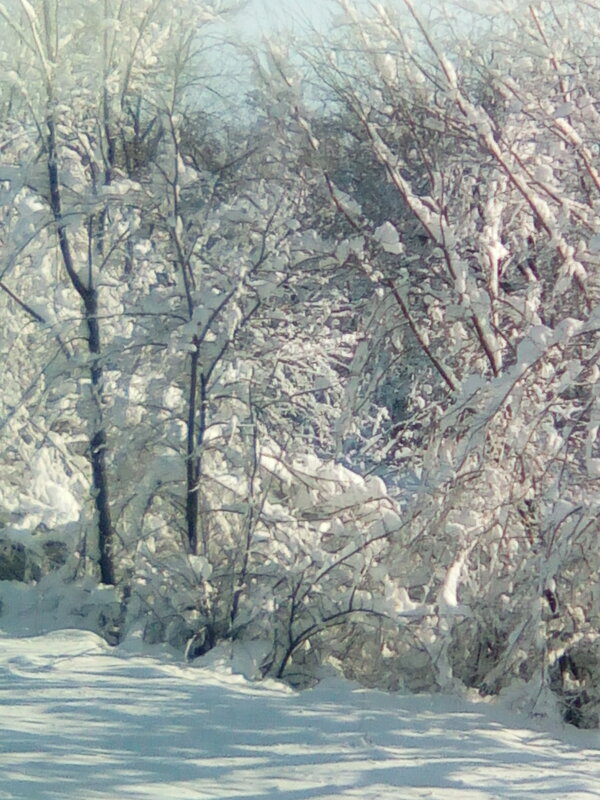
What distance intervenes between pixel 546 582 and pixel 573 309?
178 cm

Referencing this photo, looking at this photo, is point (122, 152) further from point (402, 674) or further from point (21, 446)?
point (402, 674)

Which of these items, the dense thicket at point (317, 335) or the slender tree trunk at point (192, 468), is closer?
the dense thicket at point (317, 335)

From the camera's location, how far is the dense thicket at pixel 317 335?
5.89 m

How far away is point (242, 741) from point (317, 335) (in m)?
3.52

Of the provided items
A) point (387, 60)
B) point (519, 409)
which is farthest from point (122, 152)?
point (519, 409)

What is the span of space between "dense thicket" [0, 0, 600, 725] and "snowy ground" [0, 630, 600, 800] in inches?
26.6

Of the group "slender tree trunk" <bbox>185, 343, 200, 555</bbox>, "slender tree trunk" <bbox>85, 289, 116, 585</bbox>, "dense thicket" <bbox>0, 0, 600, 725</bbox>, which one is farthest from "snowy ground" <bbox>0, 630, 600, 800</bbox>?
"slender tree trunk" <bbox>85, 289, 116, 585</bbox>

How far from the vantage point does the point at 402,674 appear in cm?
634

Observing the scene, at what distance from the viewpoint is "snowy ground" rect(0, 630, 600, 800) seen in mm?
3852

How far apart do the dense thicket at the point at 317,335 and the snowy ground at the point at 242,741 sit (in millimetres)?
676

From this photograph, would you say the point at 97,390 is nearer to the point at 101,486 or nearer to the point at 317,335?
the point at 101,486

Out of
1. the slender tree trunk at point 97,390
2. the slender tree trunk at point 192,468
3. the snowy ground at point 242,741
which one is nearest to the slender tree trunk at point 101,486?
the slender tree trunk at point 97,390

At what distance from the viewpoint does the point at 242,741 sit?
4.44 metres

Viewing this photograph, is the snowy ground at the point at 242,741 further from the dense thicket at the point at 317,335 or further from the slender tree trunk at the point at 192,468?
the slender tree trunk at the point at 192,468
